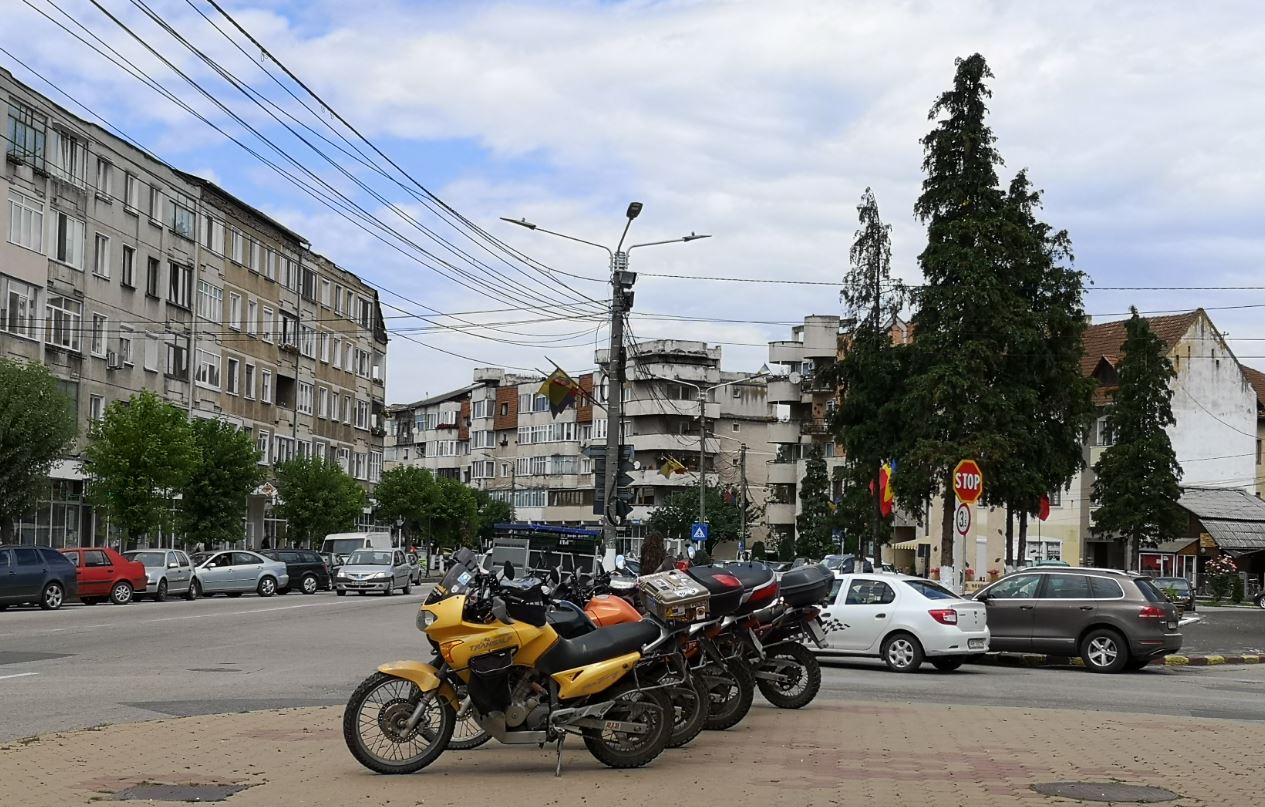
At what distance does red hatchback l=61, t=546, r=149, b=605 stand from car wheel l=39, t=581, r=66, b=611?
253cm

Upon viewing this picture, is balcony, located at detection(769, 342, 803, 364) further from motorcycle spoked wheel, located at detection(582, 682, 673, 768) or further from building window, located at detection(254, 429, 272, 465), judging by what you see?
motorcycle spoked wheel, located at detection(582, 682, 673, 768)

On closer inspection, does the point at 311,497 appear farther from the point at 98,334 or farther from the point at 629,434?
the point at 629,434

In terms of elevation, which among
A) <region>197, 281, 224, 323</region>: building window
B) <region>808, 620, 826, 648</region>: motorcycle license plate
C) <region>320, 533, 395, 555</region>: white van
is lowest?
<region>320, 533, 395, 555</region>: white van

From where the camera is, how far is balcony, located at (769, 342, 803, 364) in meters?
112

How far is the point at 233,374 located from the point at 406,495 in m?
27.1

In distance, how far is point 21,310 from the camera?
166 feet

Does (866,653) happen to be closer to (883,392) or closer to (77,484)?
(883,392)

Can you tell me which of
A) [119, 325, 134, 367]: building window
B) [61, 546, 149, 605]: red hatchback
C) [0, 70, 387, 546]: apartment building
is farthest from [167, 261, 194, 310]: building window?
[61, 546, 149, 605]: red hatchback

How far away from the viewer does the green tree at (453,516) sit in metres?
109

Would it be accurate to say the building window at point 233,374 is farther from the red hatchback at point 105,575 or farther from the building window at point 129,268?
the red hatchback at point 105,575

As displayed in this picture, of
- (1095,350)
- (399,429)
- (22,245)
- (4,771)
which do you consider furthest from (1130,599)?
(399,429)

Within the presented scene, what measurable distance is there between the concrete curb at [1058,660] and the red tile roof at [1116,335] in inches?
2082

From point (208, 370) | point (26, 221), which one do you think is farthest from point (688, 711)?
point (208, 370)

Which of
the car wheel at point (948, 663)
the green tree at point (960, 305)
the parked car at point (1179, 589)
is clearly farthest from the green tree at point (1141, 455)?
the car wheel at point (948, 663)
